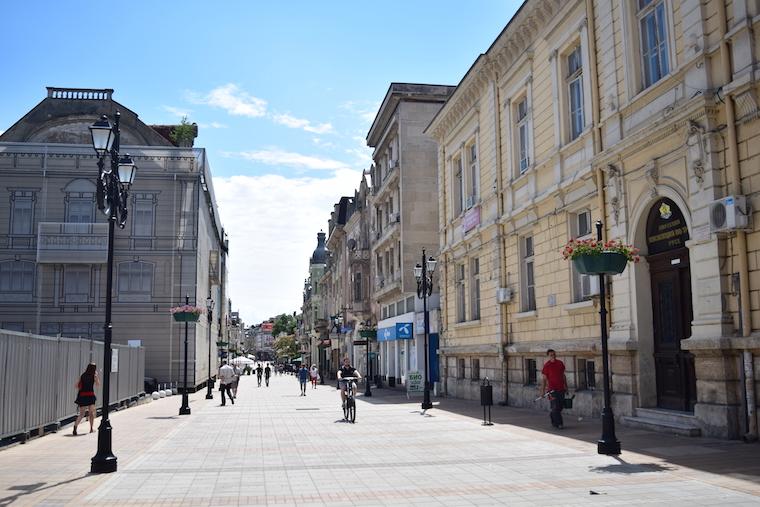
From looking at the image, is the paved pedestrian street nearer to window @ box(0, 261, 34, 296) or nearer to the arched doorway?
the arched doorway

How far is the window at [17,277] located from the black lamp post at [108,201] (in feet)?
101

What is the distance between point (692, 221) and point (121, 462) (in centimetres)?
1073

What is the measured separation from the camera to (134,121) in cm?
4481

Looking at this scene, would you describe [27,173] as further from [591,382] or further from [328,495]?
[328,495]

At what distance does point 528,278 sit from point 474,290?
17.3ft

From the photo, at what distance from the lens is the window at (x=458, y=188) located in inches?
1157

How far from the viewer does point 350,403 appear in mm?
19172

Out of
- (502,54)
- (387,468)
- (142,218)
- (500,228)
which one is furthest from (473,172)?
(142,218)

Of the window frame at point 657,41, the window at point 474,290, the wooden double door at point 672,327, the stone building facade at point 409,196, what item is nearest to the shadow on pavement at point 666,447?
the wooden double door at point 672,327

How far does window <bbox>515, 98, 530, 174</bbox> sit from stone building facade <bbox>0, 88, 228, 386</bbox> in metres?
23.4

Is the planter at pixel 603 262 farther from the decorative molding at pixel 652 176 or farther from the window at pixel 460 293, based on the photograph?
the window at pixel 460 293

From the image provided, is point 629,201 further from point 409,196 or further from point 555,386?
point 409,196

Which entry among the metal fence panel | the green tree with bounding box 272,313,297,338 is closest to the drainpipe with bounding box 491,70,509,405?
the metal fence panel

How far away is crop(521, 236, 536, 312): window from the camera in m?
21.7
